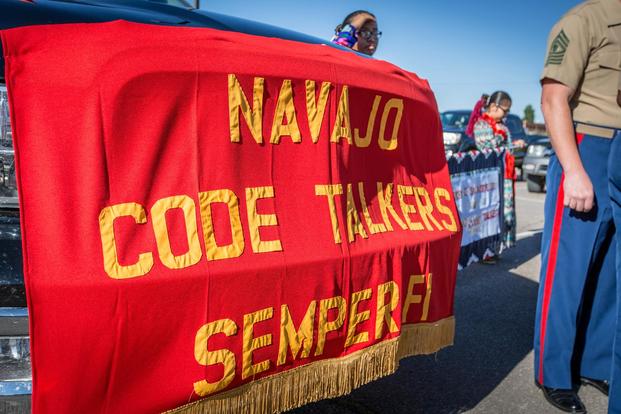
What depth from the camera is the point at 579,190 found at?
6.97 ft

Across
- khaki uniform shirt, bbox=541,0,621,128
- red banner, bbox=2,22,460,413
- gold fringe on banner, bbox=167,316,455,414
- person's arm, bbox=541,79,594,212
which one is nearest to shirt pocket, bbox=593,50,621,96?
khaki uniform shirt, bbox=541,0,621,128

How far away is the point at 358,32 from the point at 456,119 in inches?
425

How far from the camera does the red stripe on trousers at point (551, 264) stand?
2314 millimetres

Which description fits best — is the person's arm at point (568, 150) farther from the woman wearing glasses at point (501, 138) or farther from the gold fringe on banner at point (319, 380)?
the woman wearing glasses at point (501, 138)

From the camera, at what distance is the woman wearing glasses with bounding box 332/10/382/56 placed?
3.54m

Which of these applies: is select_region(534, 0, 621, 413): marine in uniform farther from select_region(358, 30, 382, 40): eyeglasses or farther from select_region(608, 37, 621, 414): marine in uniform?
select_region(358, 30, 382, 40): eyeglasses

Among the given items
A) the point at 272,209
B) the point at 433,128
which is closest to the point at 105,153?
the point at 272,209

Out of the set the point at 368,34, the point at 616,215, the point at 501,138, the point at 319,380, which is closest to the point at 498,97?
the point at 501,138

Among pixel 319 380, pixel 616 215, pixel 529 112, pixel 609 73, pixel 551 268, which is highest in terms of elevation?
pixel 529 112

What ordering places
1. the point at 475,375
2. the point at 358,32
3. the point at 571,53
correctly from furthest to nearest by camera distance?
the point at 358,32 < the point at 475,375 < the point at 571,53

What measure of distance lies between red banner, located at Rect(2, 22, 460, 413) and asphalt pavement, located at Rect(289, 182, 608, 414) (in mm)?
458

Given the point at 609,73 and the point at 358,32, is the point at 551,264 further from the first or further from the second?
the point at 358,32

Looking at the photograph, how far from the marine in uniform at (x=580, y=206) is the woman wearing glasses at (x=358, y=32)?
1544 millimetres

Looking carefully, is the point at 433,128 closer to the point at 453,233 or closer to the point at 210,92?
the point at 453,233
